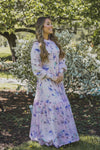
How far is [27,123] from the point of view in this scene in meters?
6.89

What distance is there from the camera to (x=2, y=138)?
5852 mm

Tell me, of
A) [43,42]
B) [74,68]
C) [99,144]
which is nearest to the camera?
[43,42]

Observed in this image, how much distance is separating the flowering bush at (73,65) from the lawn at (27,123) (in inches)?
27.7

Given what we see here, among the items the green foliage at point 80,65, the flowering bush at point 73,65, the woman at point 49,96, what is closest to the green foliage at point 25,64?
the flowering bush at point 73,65

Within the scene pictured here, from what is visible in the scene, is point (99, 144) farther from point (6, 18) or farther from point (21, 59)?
point (6, 18)

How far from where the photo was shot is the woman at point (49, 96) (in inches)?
183

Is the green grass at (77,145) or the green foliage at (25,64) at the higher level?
the green foliage at (25,64)

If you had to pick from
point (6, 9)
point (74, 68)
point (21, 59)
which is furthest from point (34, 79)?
point (6, 9)

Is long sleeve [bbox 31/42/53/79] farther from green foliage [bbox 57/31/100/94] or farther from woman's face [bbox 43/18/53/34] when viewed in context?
green foliage [bbox 57/31/100/94]

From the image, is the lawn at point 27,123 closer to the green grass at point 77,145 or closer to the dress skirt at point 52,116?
the green grass at point 77,145

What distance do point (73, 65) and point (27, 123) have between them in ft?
8.49

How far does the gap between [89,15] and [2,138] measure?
21.4 feet

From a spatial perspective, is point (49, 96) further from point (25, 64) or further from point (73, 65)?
point (25, 64)

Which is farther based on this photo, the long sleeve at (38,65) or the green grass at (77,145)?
the green grass at (77,145)
